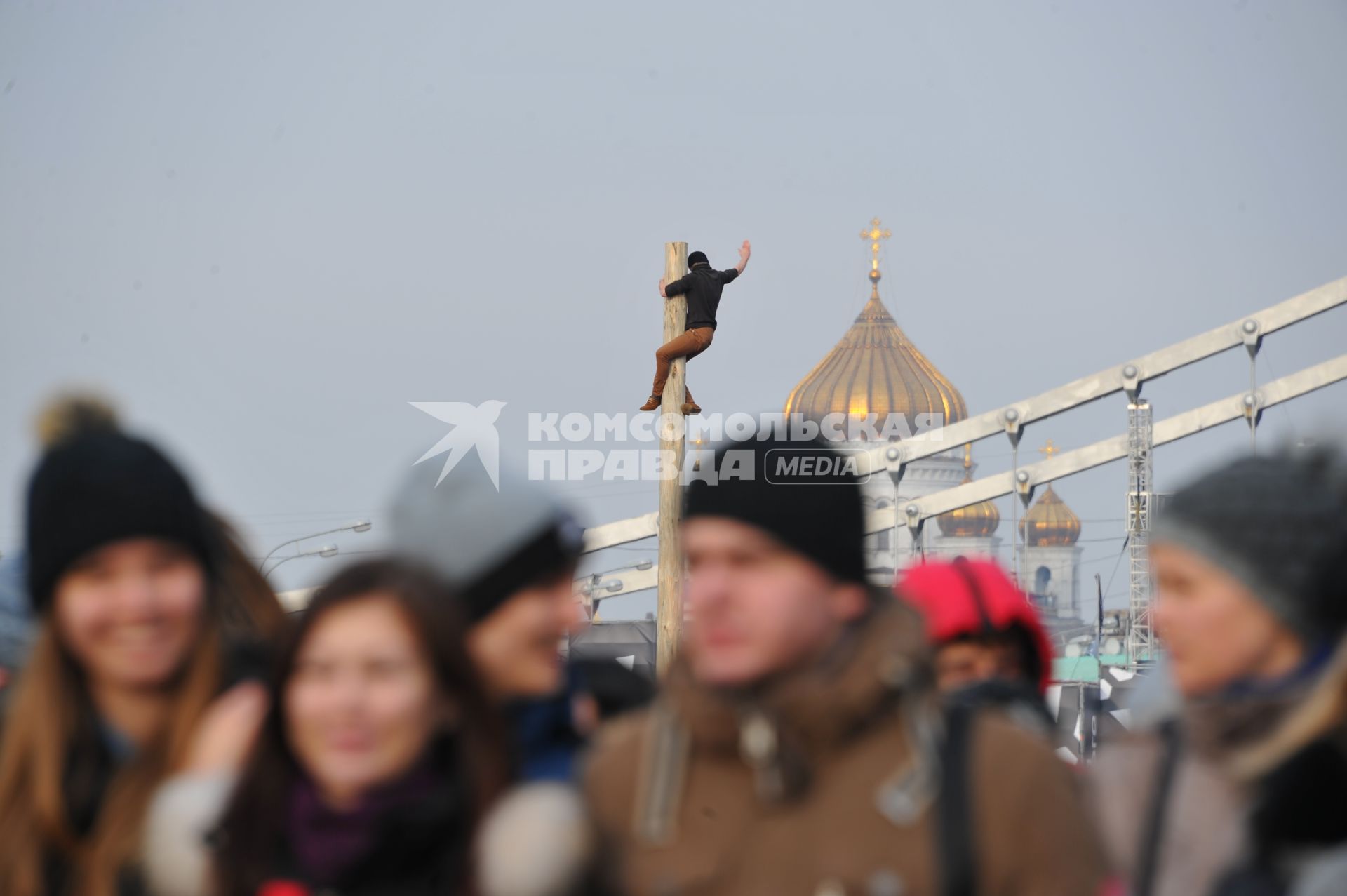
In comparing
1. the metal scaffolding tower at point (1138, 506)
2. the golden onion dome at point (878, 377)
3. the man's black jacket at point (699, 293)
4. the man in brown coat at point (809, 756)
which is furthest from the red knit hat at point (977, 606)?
the golden onion dome at point (878, 377)

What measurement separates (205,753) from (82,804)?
1.06ft

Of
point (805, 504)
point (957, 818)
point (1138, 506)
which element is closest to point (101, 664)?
point (805, 504)

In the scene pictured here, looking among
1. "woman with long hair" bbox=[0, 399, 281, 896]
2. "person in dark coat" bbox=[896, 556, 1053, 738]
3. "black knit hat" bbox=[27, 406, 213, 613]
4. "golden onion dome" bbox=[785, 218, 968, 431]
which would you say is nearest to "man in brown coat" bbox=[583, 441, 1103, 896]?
"woman with long hair" bbox=[0, 399, 281, 896]

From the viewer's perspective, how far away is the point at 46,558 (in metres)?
2.93

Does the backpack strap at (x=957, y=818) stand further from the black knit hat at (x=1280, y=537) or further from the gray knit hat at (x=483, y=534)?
the gray knit hat at (x=483, y=534)

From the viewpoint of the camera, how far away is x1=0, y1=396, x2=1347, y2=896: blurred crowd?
235 cm

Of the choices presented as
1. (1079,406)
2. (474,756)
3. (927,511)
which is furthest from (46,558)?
(927,511)

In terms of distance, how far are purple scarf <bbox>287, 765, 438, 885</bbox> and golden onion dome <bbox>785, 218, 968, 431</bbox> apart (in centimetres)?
13472

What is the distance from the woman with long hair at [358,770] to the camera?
2496mm

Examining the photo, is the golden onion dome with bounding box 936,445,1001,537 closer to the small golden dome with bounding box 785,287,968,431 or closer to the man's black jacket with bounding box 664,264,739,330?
the small golden dome with bounding box 785,287,968,431

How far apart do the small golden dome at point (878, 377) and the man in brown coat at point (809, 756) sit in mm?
135355

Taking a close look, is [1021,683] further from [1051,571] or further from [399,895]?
[1051,571]

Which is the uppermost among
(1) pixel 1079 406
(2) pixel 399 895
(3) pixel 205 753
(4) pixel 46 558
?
(1) pixel 1079 406

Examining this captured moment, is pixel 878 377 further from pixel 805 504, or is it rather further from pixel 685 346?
pixel 805 504
